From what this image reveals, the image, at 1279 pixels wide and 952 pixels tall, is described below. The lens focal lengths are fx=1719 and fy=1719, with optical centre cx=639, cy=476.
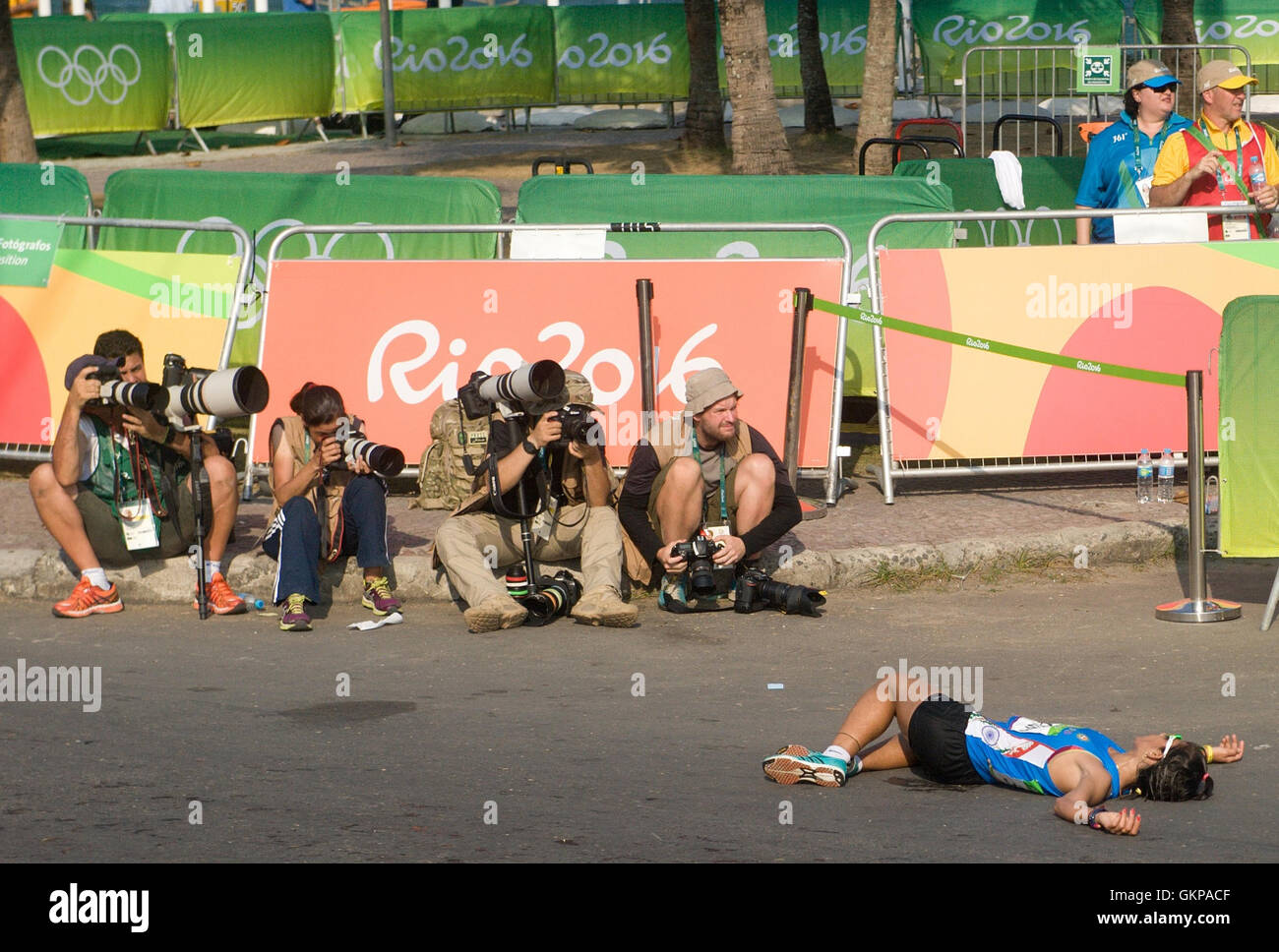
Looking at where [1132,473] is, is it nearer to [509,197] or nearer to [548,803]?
[548,803]

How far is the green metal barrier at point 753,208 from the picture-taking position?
10.7 m

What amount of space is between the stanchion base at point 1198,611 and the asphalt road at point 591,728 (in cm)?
6

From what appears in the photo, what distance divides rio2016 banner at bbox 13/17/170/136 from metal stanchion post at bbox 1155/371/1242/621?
20.9 meters

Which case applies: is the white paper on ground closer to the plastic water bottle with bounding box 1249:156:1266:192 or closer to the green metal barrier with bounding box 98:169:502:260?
the green metal barrier with bounding box 98:169:502:260

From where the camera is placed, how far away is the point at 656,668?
705 centimetres

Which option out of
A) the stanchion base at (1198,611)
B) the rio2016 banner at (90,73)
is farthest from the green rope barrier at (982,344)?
the rio2016 banner at (90,73)

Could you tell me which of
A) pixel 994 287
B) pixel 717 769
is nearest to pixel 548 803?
pixel 717 769

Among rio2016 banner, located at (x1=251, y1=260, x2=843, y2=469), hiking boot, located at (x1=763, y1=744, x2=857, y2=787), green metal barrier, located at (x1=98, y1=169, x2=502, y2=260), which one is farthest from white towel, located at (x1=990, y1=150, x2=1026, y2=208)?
hiking boot, located at (x1=763, y1=744, x2=857, y2=787)

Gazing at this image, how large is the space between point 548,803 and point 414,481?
16.2 ft

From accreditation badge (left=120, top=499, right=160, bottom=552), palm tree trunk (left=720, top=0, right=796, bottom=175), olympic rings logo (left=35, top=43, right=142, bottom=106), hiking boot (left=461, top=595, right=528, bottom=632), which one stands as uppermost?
olympic rings logo (left=35, top=43, right=142, bottom=106)

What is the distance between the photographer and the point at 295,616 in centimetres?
773

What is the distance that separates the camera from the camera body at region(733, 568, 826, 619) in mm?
7812

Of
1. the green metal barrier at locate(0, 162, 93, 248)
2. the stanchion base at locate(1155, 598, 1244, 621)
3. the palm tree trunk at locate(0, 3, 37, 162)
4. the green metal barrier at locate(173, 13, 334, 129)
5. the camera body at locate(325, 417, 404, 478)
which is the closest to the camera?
the stanchion base at locate(1155, 598, 1244, 621)

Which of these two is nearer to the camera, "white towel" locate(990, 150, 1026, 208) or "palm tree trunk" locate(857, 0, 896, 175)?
"white towel" locate(990, 150, 1026, 208)
